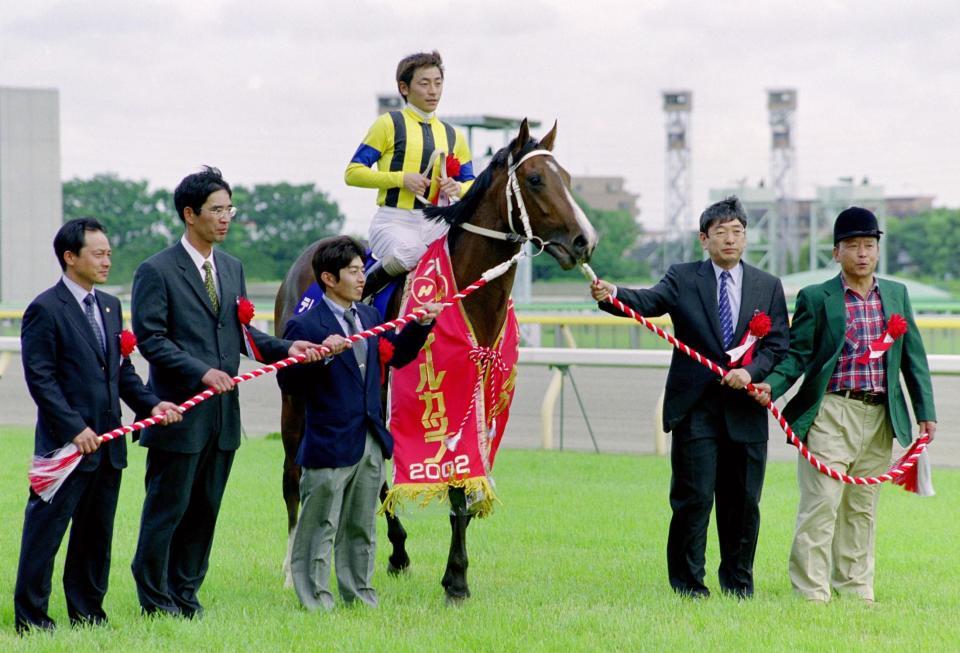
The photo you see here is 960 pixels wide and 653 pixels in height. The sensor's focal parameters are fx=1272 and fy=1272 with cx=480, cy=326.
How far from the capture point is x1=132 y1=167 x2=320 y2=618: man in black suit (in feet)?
16.9

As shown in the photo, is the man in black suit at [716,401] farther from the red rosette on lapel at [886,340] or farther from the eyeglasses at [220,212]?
the eyeglasses at [220,212]

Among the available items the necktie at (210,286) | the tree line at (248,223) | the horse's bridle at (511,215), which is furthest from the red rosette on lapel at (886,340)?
the tree line at (248,223)

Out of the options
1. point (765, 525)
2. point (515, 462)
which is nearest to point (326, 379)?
point (765, 525)

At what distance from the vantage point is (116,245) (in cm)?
4569

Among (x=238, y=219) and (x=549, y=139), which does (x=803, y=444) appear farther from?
(x=238, y=219)

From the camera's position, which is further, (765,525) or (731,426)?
(765,525)

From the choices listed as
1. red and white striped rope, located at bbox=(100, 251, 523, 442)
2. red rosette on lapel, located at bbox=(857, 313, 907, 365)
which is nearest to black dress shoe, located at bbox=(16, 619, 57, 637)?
red and white striped rope, located at bbox=(100, 251, 523, 442)

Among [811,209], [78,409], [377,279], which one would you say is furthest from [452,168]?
[811,209]

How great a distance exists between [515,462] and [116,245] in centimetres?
3792

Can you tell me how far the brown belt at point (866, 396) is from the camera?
5879mm

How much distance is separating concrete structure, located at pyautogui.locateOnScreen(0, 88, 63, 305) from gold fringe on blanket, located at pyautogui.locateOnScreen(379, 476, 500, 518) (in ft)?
112

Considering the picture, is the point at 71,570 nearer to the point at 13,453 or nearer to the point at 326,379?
the point at 326,379

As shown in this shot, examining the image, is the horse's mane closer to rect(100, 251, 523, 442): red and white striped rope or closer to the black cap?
rect(100, 251, 523, 442): red and white striped rope

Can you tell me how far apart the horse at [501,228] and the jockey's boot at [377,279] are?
1.59ft
